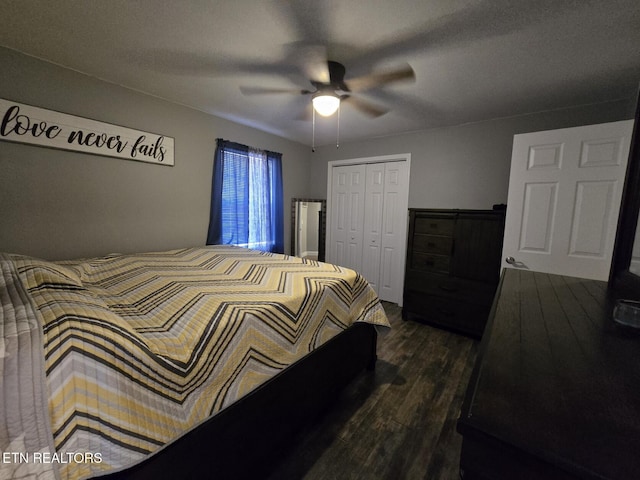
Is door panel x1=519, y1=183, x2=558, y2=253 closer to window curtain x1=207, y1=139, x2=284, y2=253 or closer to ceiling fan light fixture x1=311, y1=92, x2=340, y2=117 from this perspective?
ceiling fan light fixture x1=311, y1=92, x2=340, y2=117

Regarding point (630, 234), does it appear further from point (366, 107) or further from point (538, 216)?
point (366, 107)

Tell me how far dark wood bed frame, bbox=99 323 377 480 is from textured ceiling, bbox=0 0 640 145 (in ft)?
6.13

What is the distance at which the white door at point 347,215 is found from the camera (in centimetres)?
385

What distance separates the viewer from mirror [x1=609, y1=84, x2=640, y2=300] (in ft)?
3.65

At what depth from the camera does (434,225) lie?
282 cm

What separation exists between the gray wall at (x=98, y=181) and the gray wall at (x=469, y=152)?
235cm

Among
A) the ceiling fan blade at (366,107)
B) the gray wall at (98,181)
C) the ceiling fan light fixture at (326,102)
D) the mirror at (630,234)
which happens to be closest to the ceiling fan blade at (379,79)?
the ceiling fan blade at (366,107)

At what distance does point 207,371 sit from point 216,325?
0.18 m

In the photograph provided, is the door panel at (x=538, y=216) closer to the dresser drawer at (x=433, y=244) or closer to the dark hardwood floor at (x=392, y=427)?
the dresser drawer at (x=433, y=244)

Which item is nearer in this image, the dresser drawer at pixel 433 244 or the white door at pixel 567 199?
the white door at pixel 567 199

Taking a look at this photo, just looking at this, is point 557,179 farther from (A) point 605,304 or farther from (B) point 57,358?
(B) point 57,358

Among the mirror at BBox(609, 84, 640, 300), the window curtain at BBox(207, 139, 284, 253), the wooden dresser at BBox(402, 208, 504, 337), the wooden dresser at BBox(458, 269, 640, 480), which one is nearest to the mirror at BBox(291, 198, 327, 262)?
the window curtain at BBox(207, 139, 284, 253)

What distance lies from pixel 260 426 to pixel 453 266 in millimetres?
2376

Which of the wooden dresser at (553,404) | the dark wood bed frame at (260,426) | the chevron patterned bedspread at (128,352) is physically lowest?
the dark wood bed frame at (260,426)
